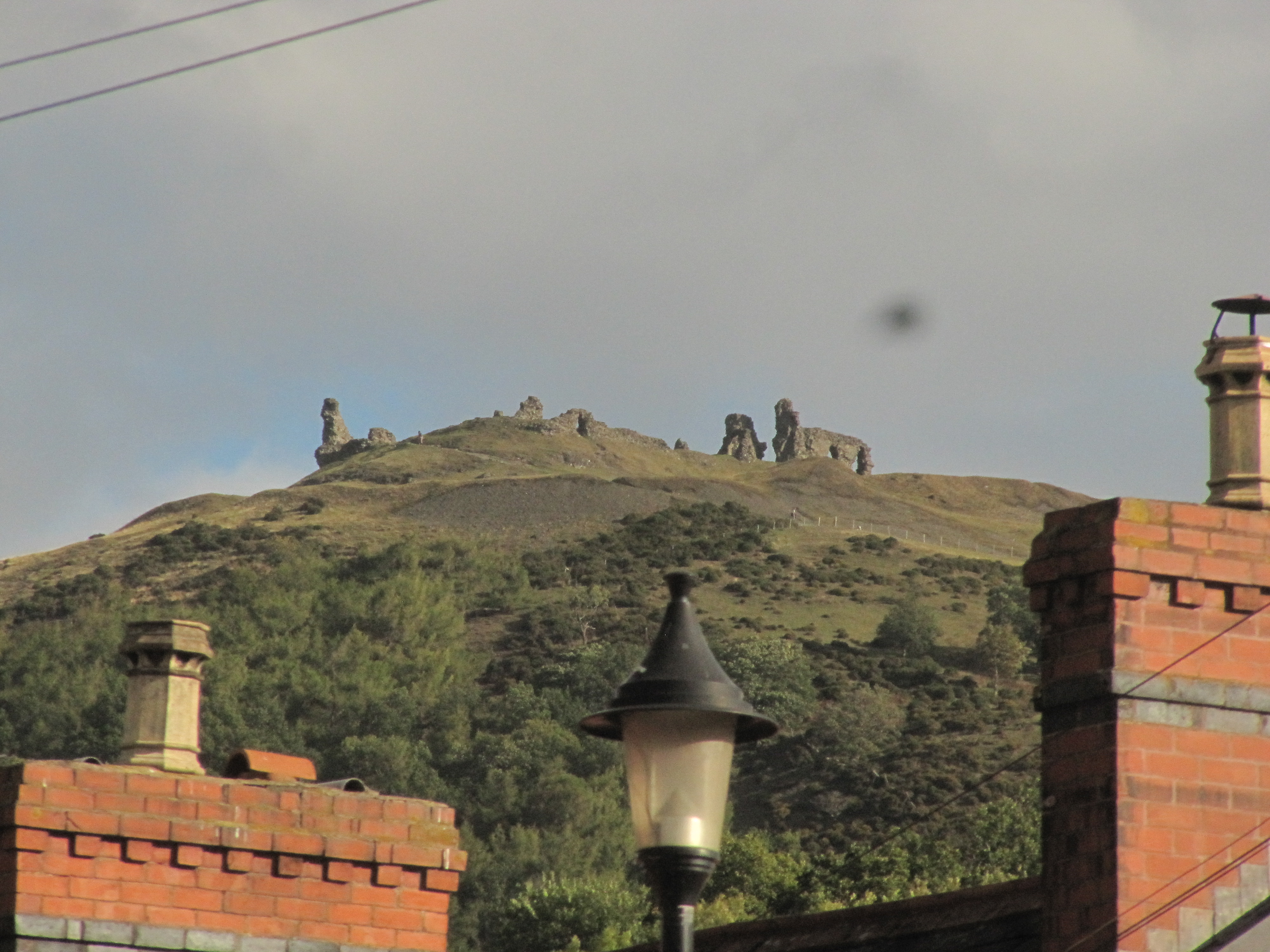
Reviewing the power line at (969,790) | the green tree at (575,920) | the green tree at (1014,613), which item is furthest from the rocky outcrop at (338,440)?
the power line at (969,790)

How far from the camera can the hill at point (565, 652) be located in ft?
213

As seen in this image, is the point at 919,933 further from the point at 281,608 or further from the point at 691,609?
the point at 281,608

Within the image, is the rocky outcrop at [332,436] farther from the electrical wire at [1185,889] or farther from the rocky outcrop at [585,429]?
the electrical wire at [1185,889]

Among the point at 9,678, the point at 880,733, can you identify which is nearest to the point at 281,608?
the point at 9,678

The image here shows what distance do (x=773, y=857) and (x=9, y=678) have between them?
46524 mm

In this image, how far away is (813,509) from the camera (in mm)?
132000

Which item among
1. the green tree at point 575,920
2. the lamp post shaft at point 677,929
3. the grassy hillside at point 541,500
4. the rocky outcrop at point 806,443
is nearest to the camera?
the lamp post shaft at point 677,929

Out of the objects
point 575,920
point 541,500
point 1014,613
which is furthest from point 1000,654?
point 541,500

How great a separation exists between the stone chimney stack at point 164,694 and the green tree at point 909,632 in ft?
281

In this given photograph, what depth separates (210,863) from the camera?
681 centimetres

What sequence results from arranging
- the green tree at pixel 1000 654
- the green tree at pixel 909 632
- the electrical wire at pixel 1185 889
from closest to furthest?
1. the electrical wire at pixel 1185 889
2. the green tree at pixel 1000 654
3. the green tree at pixel 909 632

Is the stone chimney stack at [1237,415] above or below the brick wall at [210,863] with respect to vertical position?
above

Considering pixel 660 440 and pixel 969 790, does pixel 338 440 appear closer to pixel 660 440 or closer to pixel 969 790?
pixel 660 440

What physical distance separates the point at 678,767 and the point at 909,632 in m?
88.2
